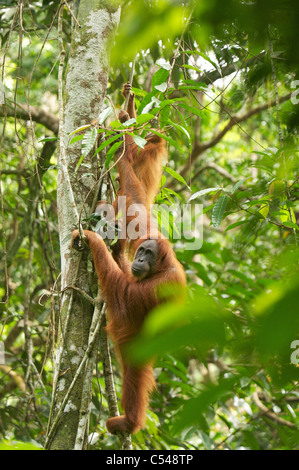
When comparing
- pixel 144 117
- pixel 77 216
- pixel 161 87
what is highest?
pixel 161 87

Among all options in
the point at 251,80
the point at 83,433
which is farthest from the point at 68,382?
the point at 251,80

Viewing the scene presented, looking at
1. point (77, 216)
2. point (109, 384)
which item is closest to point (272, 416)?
point (109, 384)

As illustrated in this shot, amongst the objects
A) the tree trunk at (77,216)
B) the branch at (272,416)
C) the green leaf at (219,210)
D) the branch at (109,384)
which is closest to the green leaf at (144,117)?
the tree trunk at (77,216)

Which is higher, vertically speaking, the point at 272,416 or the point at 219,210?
the point at 219,210

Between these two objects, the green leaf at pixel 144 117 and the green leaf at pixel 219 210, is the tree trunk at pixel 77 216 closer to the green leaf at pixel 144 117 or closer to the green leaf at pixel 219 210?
the green leaf at pixel 144 117

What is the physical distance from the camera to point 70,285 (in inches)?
109

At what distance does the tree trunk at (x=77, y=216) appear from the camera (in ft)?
8.30

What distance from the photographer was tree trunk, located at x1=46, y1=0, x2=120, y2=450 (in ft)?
8.30

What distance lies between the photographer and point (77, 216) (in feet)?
9.00

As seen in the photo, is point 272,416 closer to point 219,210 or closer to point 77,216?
point 219,210

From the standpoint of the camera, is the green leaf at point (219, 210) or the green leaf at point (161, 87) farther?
the green leaf at point (219, 210)

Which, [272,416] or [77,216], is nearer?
[77,216]

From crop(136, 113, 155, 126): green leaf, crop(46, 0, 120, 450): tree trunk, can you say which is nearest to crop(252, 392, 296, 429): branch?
crop(46, 0, 120, 450): tree trunk

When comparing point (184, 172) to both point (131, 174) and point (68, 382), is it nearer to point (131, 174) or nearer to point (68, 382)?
point (131, 174)
